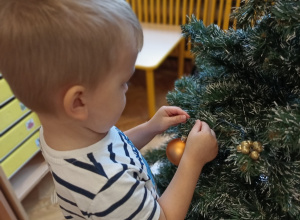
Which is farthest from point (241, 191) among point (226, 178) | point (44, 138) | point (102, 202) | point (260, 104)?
point (44, 138)

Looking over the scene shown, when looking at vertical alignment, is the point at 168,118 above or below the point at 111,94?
below

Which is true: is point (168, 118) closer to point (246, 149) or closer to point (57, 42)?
point (246, 149)

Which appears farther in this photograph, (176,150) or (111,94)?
(176,150)

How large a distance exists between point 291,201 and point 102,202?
0.31 m

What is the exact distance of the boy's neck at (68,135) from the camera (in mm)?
512

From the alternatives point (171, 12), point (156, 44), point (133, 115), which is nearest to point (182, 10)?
point (171, 12)

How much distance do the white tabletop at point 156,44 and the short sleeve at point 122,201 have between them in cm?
111

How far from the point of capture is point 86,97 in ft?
1.51

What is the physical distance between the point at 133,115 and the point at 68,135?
4.35 ft

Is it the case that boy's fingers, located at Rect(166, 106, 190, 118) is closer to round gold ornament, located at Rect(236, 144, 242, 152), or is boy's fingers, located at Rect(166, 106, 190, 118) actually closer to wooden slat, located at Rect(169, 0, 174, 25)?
round gold ornament, located at Rect(236, 144, 242, 152)

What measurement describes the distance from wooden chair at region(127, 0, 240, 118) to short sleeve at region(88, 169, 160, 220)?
1.11 meters

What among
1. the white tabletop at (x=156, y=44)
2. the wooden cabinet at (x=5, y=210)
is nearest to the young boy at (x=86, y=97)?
the wooden cabinet at (x=5, y=210)

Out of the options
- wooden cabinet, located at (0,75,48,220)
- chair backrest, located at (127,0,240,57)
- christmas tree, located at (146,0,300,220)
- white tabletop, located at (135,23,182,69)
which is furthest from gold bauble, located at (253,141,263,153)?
chair backrest, located at (127,0,240,57)

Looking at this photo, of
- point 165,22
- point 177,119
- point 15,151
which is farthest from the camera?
point 165,22
